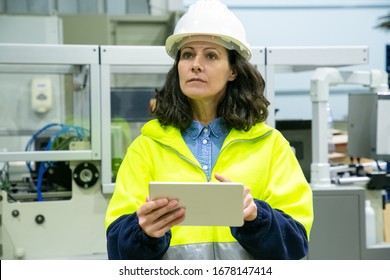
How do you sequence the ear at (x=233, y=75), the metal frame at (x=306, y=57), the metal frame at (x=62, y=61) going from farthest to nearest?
the metal frame at (x=306, y=57)
the metal frame at (x=62, y=61)
the ear at (x=233, y=75)

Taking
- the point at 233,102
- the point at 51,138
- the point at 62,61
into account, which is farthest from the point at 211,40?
the point at 51,138

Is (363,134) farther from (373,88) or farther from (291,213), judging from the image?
(291,213)

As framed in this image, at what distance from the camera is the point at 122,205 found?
111 cm

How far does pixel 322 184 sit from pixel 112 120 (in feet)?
2.52

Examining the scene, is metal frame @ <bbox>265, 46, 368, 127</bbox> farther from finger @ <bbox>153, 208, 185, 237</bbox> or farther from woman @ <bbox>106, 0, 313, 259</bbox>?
finger @ <bbox>153, 208, 185, 237</bbox>

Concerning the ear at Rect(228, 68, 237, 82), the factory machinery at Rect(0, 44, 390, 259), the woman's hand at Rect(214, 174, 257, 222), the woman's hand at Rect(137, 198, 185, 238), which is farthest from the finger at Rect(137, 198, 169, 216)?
the factory machinery at Rect(0, 44, 390, 259)

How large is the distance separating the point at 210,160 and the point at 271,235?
19 cm

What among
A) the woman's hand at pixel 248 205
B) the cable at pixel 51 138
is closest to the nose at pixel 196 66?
the woman's hand at pixel 248 205

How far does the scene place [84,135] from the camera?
2.05m

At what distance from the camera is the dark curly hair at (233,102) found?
3.81 feet

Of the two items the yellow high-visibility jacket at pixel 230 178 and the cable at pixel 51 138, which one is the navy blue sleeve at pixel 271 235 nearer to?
the yellow high-visibility jacket at pixel 230 178

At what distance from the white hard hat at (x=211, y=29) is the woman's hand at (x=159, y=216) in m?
0.34

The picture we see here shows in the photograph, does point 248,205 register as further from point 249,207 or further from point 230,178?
point 230,178

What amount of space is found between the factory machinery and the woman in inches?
30.6
